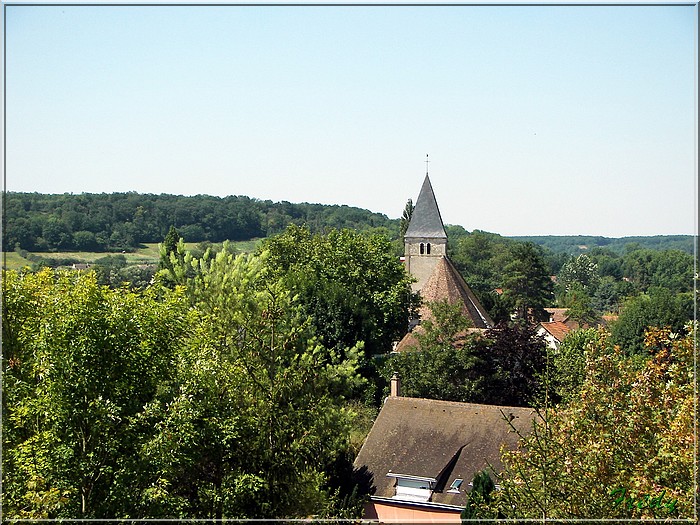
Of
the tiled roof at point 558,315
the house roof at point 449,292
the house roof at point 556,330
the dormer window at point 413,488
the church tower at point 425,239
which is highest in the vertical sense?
the church tower at point 425,239

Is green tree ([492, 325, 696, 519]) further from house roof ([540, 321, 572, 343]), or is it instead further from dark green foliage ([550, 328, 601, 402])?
house roof ([540, 321, 572, 343])

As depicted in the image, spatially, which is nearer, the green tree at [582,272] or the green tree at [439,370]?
the green tree at [439,370]

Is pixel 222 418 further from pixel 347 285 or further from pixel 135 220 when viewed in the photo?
pixel 135 220

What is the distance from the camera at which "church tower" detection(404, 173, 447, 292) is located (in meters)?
47.9

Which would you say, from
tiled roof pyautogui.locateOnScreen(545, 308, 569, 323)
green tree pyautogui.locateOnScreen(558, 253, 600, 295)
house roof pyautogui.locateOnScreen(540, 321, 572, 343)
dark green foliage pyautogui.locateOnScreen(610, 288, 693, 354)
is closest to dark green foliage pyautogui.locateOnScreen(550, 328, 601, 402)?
dark green foliage pyautogui.locateOnScreen(610, 288, 693, 354)

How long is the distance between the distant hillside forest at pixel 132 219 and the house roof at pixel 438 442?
48.5 ft

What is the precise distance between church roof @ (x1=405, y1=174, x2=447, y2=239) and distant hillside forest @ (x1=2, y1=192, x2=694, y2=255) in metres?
6.94

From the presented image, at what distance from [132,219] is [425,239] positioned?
59.6 feet

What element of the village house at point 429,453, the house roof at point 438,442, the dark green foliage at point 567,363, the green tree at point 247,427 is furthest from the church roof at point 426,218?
the green tree at point 247,427

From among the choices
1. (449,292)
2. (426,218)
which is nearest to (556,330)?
(426,218)

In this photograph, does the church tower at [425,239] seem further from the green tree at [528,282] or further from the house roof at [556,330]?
the green tree at [528,282]

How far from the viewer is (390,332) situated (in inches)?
1299

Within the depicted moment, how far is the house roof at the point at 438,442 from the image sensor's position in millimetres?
18891

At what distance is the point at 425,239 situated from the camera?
158ft
